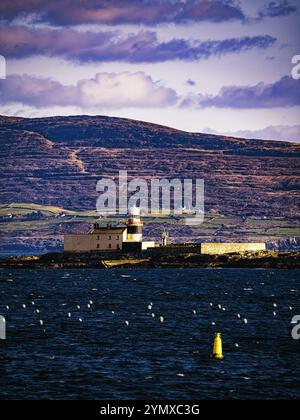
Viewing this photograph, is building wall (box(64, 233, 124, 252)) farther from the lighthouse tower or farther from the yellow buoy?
the yellow buoy

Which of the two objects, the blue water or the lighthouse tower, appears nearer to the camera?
the blue water

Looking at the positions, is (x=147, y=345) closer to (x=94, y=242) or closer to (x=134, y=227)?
(x=94, y=242)

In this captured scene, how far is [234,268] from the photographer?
183 metres

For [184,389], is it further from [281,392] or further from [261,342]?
[261,342]

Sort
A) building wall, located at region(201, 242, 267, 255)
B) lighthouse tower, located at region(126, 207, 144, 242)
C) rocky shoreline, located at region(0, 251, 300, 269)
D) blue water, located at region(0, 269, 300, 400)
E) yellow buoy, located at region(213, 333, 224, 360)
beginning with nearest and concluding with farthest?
blue water, located at region(0, 269, 300, 400) < yellow buoy, located at region(213, 333, 224, 360) < rocky shoreline, located at region(0, 251, 300, 269) < lighthouse tower, located at region(126, 207, 144, 242) < building wall, located at region(201, 242, 267, 255)

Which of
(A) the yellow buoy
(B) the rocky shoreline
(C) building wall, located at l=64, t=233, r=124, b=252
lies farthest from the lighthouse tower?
(A) the yellow buoy

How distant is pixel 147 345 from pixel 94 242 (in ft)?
371

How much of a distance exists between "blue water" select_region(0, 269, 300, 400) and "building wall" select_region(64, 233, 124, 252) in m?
51.2

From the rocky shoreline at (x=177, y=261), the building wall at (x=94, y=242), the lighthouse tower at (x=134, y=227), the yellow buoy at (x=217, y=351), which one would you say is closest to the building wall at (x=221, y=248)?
the rocky shoreline at (x=177, y=261)

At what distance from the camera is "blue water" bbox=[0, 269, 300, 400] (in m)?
52.1

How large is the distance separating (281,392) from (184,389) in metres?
4.22

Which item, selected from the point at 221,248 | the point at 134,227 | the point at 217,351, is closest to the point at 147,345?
the point at 217,351

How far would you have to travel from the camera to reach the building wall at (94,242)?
178m
